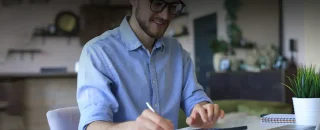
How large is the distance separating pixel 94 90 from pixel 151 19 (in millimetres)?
263

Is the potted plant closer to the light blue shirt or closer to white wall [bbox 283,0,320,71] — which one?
the light blue shirt

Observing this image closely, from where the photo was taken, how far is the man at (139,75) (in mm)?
980

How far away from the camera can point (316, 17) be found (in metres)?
4.46

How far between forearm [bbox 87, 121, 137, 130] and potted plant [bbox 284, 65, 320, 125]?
45 centimetres

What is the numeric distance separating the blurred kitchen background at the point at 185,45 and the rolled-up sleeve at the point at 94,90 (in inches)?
132

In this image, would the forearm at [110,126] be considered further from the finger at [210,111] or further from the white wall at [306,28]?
the white wall at [306,28]

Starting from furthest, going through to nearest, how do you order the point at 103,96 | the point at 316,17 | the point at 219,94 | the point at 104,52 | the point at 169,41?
the point at 219,94 → the point at 316,17 → the point at 169,41 → the point at 104,52 → the point at 103,96

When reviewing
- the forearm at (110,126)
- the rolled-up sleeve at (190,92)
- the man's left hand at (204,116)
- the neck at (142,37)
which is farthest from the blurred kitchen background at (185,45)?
the forearm at (110,126)

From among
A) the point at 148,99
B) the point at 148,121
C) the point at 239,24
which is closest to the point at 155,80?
the point at 148,99

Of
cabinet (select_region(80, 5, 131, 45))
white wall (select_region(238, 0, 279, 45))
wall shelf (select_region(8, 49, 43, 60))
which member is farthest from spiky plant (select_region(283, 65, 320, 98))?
white wall (select_region(238, 0, 279, 45))

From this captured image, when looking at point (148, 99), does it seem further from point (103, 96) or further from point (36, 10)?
point (36, 10)

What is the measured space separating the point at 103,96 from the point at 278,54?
446 centimetres

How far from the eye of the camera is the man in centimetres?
98

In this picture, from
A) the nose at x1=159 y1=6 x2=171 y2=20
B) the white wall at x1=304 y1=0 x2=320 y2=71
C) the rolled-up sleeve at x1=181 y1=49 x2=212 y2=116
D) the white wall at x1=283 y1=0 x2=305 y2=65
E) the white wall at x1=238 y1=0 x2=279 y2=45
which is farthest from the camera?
the white wall at x1=238 y1=0 x2=279 y2=45
